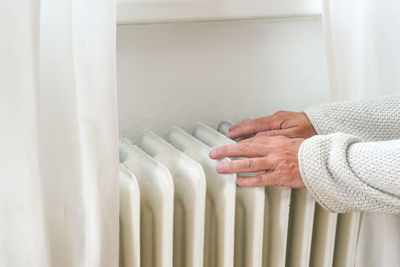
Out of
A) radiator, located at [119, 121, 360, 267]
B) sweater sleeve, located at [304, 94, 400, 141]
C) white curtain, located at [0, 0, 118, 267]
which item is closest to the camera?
white curtain, located at [0, 0, 118, 267]

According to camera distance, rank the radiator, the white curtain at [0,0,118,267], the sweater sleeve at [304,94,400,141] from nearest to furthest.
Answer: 1. the white curtain at [0,0,118,267]
2. the radiator
3. the sweater sleeve at [304,94,400,141]

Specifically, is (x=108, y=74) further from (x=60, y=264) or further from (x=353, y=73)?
(x=353, y=73)

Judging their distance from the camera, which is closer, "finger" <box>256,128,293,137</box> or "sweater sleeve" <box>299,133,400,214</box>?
"sweater sleeve" <box>299,133,400,214</box>

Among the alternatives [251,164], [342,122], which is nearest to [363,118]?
[342,122]

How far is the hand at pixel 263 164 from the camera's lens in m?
0.86

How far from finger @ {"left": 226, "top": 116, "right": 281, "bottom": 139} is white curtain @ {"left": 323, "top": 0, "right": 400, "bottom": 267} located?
0.16m

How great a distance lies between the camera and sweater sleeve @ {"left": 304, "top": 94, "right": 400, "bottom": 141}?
3.20 feet

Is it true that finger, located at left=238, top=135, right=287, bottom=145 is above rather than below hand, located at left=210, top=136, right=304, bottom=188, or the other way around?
above

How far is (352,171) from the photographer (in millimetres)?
857

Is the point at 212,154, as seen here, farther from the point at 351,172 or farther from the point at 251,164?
the point at 351,172

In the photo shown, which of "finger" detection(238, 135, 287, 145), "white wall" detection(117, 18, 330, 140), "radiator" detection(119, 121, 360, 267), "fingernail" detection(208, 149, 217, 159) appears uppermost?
"white wall" detection(117, 18, 330, 140)

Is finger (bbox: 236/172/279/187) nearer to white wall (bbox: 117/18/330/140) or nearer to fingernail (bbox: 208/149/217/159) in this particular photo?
fingernail (bbox: 208/149/217/159)

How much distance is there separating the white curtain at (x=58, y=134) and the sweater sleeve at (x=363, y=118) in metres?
0.40

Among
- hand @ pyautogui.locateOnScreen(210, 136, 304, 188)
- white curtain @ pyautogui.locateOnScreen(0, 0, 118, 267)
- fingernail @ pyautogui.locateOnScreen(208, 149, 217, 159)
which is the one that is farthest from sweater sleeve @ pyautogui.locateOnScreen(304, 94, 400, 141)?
white curtain @ pyautogui.locateOnScreen(0, 0, 118, 267)
